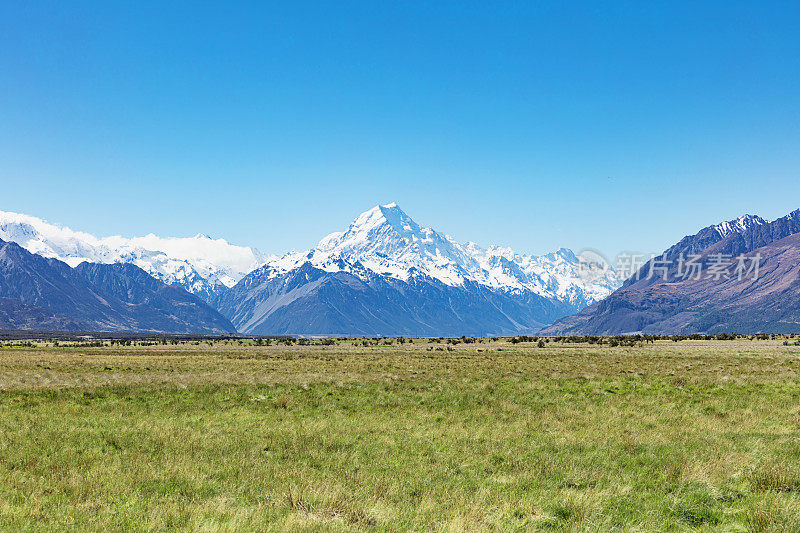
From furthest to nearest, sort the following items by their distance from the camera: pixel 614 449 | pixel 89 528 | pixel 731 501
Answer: pixel 614 449, pixel 731 501, pixel 89 528

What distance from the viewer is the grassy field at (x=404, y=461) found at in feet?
31.7

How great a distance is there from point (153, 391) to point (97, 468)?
67.0 feet

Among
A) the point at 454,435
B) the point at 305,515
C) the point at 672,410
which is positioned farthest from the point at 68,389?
the point at 672,410

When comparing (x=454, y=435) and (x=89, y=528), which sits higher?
(x=89, y=528)

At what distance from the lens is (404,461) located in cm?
1419

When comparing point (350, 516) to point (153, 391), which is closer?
point (350, 516)

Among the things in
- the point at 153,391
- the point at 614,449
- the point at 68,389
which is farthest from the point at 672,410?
the point at 68,389

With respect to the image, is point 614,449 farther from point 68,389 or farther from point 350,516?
point 68,389

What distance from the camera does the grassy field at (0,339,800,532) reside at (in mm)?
9656

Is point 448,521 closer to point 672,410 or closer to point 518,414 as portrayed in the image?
point 518,414

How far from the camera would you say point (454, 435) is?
17.9 m

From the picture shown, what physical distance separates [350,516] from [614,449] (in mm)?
9116

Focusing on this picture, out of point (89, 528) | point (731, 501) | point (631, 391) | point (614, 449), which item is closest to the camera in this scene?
point (89, 528)

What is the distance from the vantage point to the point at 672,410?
23.3 meters
